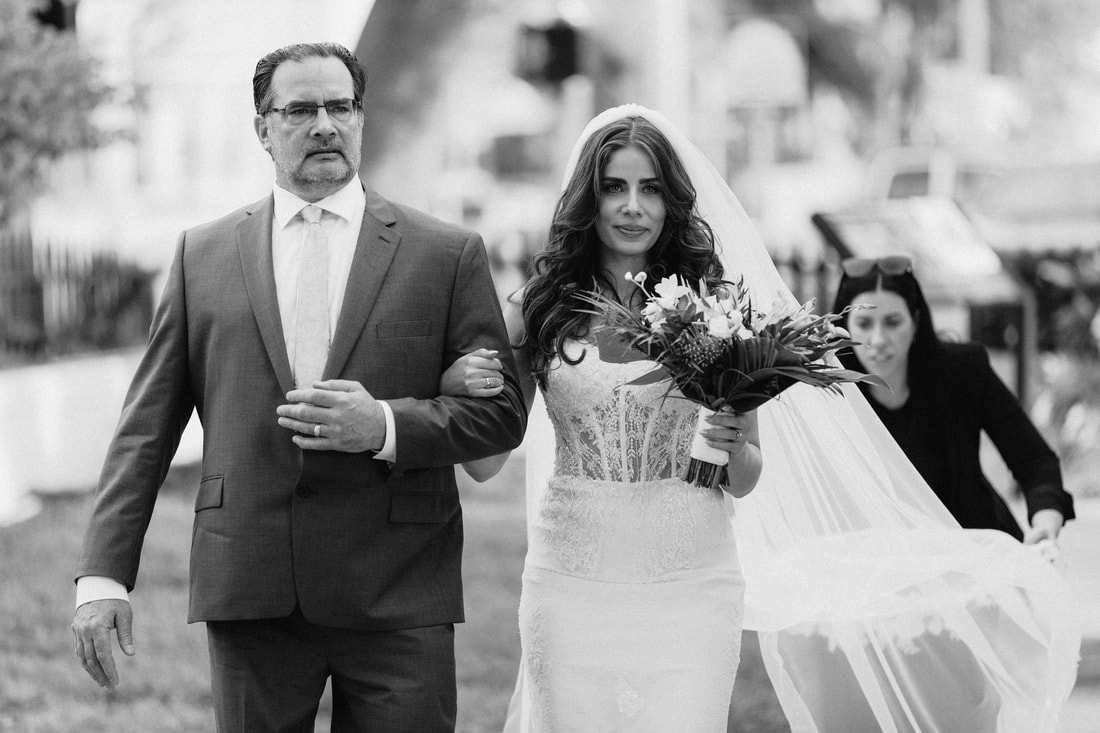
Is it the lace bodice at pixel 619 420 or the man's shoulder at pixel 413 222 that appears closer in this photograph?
the man's shoulder at pixel 413 222

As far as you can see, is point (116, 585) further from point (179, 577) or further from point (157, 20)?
point (157, 20)

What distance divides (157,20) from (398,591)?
1117cm

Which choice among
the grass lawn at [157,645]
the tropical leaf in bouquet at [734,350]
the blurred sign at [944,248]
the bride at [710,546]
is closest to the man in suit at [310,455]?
the bride at [710,546]

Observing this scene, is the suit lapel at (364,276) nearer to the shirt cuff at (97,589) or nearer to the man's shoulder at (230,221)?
the man's shoulder at (230,221)

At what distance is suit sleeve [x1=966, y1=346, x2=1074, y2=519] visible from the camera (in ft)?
17.4

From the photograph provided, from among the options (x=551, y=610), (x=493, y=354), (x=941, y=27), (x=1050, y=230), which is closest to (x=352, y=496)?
(x=493, y=354)

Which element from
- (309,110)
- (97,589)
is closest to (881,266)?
(309,110)

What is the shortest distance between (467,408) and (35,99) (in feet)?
26.7

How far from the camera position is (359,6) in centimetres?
973

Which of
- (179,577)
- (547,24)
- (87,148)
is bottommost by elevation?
(179,577)

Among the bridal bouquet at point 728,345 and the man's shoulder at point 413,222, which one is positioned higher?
the man's shoulder at point 413,222

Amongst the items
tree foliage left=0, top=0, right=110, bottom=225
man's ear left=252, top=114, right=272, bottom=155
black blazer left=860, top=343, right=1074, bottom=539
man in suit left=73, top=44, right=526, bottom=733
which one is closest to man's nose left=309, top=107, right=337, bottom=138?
man in suit left=73, top=44, right=526, bottom=733

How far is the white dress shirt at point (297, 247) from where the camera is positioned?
3791mm

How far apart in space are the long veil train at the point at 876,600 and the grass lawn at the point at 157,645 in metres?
1.60
